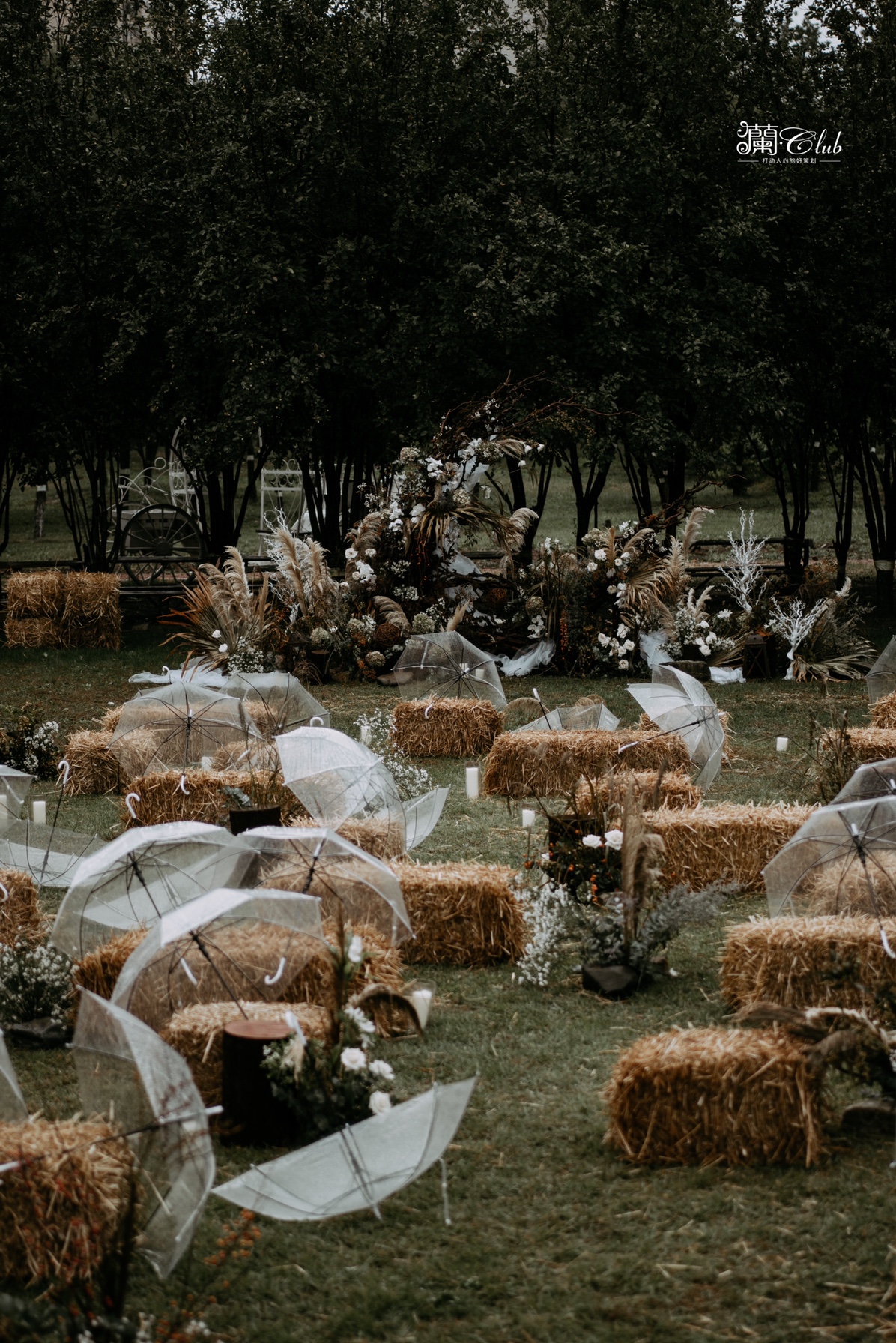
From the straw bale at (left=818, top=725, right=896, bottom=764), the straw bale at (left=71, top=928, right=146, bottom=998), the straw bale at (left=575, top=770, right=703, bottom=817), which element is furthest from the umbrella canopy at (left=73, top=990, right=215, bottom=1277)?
the straw bale at (left=818, top=725, right=896, bottom=764)

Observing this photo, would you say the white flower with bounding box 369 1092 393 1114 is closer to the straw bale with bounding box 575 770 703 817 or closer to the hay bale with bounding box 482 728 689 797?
the straw bale with bounding box 575 770 703 817

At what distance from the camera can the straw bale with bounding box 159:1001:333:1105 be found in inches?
170

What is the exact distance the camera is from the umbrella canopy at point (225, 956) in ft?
14.1

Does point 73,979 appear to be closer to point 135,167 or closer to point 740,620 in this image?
point 740,620

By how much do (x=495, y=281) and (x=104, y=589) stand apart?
626cm

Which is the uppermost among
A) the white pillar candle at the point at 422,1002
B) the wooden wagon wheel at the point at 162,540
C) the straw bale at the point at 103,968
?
the wooden wagon wheel at the point at 162,540

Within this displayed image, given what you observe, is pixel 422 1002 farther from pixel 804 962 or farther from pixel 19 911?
pixel 19 911

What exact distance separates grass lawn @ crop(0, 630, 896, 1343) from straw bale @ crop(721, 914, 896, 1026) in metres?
0.23

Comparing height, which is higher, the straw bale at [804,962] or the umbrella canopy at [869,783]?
the umbrella canopy at [869,783]

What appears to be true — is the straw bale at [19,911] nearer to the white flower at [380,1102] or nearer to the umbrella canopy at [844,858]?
the white flower at [380,1102]

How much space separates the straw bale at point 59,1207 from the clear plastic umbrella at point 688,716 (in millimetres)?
5753

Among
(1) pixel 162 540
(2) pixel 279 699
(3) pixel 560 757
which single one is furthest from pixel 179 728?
(1) pixel 162 540

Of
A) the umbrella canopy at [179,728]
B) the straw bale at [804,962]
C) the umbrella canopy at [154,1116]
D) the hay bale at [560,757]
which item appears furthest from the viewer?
the umbrella canopy at [179,728]

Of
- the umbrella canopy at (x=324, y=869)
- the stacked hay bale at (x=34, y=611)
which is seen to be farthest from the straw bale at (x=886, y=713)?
the stacked hay bale at (x=34, y=611)
